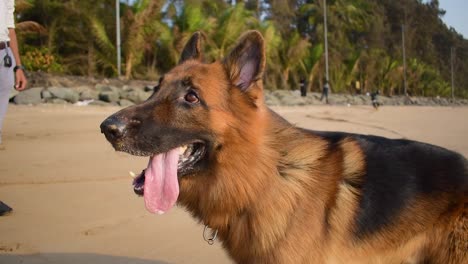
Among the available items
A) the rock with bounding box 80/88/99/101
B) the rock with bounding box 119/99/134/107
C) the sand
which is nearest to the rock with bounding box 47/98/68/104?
the rock with bounding box 80/88/99/101

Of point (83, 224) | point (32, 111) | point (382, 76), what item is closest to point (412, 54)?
point (382, 76)

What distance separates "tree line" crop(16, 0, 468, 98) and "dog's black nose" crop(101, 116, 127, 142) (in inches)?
65.5

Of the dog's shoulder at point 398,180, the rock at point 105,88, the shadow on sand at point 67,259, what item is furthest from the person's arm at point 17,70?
the rock at point 105,88

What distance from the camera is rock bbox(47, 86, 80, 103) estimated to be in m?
13.7

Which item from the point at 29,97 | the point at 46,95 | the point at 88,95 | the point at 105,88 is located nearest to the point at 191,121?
the point at 29,97

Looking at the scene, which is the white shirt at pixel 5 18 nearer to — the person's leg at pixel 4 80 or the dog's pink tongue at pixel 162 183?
the person's leg at pixel 4 80

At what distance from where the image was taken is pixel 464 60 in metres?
92.2

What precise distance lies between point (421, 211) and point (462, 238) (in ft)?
0.89

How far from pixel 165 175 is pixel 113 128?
44 cm

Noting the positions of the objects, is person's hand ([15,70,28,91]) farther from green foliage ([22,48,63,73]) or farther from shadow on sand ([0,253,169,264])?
green foliage ([22,48,63,73])

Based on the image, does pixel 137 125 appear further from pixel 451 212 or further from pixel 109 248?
pixel 451 212

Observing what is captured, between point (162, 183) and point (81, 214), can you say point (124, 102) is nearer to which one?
point (81, 214)

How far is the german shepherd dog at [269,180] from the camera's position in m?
2.48

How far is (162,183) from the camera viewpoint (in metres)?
2.56
